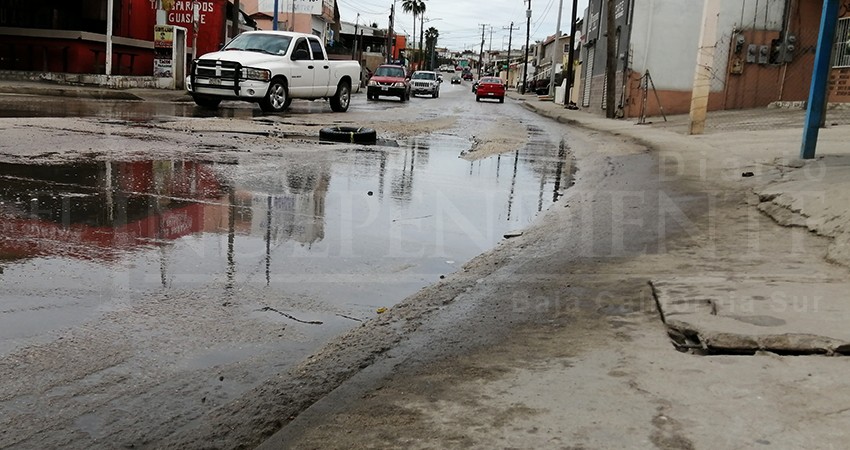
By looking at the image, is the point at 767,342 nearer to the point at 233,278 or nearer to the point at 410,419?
the point at 410,419

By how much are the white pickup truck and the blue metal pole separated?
12173mm

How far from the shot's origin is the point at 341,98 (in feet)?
69.5

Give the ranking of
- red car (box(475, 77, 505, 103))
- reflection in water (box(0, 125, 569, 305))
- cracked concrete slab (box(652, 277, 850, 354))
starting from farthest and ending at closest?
red car (box(475, 77, 505, 103)) → reflection in water (box(0, 125, 569, 305)) → cracked concrete slab (box(652, 277, 850, 354))

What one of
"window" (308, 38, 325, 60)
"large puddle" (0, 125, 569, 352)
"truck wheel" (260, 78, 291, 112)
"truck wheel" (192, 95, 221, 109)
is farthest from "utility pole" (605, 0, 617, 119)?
"large puddle" (0, 125, 569, 352)

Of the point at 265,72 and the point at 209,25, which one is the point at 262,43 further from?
the point at 209,25

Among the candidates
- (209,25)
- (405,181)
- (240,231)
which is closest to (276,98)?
(405,181)

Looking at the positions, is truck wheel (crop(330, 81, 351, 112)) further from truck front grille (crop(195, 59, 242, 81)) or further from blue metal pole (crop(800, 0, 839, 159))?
blue metal pole (crop(800, 0, 839, 159))

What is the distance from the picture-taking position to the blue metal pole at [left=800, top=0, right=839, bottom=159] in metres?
8.62

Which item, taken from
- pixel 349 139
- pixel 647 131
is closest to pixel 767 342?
pixel 349 139

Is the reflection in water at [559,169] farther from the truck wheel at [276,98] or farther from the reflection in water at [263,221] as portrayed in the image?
the truck wheel at [276,98]

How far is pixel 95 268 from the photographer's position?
4.46 metres

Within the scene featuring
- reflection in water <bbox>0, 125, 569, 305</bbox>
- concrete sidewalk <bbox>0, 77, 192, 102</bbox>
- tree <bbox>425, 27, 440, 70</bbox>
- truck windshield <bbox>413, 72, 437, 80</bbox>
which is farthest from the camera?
tree <bbox>425, 27, 440, 70</bbox>

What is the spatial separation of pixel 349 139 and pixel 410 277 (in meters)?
7.64

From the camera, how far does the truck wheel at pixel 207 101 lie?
60.1 ft
